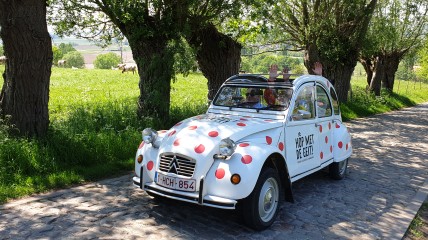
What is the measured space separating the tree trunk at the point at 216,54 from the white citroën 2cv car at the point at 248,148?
532cm

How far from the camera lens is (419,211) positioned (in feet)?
21.7

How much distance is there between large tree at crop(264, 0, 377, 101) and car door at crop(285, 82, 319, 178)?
10.8 meters

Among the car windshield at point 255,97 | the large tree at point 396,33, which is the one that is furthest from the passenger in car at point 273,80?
the large tree at point 396,33

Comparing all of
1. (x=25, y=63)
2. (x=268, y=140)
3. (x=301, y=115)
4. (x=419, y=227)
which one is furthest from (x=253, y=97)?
(x=25, y=63)

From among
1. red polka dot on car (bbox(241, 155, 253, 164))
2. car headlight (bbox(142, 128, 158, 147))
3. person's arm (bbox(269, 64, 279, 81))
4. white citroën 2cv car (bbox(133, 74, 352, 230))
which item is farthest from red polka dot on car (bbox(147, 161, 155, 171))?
person's arm (bbox(269, 64, 279, 81))

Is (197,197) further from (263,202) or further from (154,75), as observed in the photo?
(154,75)

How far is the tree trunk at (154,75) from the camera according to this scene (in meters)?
9.80

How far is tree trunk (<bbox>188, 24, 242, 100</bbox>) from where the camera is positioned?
12281mm

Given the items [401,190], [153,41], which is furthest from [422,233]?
[153,41]

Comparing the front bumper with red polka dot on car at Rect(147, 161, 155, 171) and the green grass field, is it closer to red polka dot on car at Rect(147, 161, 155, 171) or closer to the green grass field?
red polka dot on car at Rect(147, 161, 155, 171)

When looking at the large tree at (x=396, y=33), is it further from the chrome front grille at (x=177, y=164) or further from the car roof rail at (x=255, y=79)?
the chrome front grille at (x=177, y=164)

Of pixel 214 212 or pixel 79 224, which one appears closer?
pixel 79 224

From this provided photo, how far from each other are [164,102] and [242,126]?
15.1 ft

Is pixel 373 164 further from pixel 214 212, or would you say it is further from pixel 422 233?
pixel 214 212
